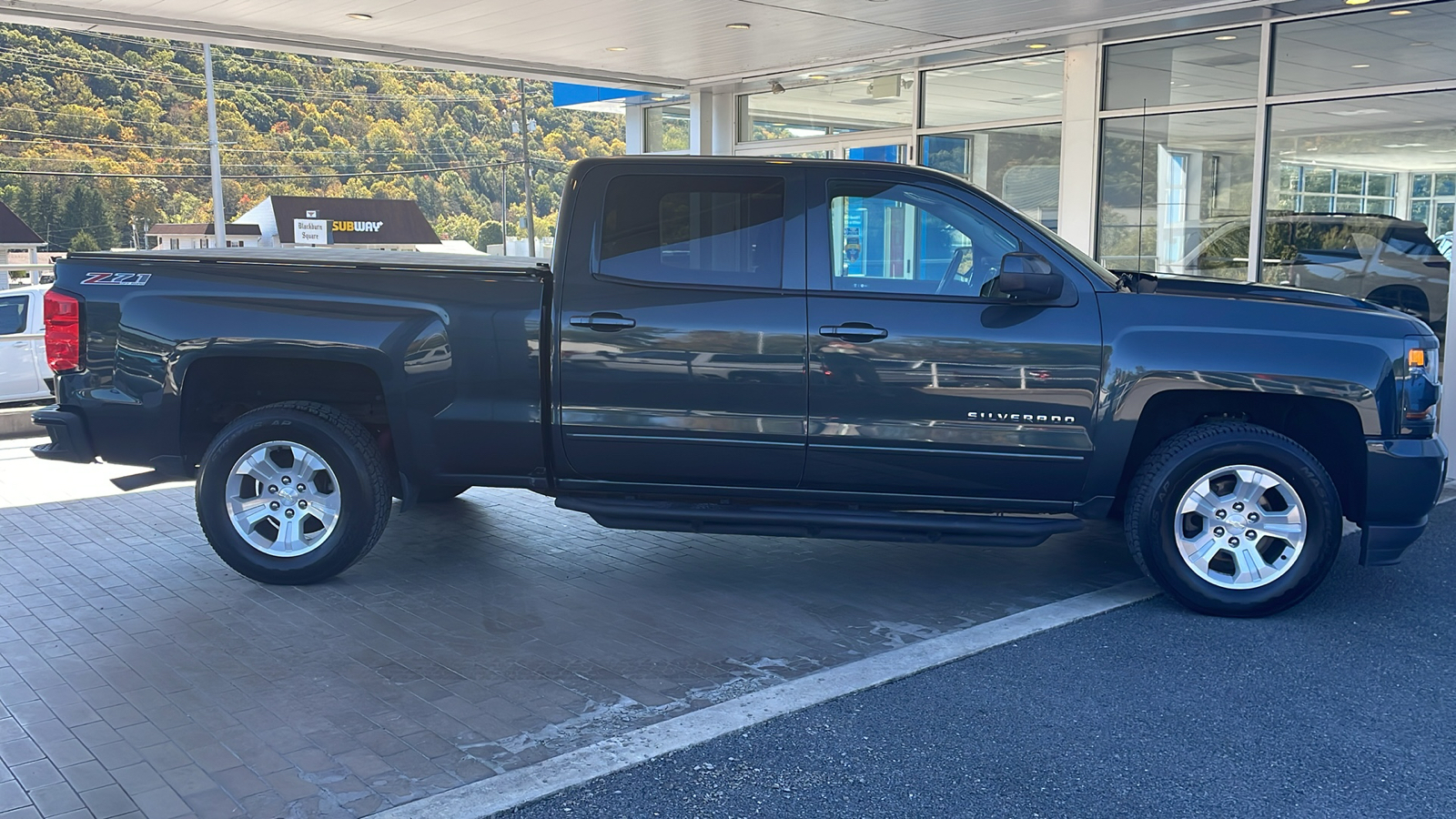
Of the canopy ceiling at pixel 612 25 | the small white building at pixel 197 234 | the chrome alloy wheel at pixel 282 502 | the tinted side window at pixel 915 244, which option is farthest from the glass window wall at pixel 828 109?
the small white building at pixel 197 234

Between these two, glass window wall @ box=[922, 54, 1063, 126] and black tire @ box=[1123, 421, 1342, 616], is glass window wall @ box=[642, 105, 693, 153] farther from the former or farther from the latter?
black tire @ box=[1123, 421, 1342, 616]

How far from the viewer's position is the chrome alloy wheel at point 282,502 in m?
5.90

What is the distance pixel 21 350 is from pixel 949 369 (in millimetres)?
11768

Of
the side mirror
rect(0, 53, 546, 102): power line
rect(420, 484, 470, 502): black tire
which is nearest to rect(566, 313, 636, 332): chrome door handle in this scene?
rect(420, 484, 470, 502): black tire

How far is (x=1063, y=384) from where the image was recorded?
545cm

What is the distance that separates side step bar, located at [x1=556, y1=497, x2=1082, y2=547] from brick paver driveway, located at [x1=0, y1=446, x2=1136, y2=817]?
0.38 meters

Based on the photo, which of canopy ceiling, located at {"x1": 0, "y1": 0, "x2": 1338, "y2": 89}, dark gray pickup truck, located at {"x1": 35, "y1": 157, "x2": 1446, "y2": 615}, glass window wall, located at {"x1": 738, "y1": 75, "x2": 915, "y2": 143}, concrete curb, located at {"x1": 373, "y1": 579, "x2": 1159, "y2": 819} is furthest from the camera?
glass window wall, located at {"x1": 738, "y1": 75, "x2": 915, "y2": 143}

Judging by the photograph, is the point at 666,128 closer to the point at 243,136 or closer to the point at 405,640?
the point at 405,640

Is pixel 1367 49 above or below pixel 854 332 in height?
above

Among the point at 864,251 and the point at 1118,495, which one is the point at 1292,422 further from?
the point at 864,251

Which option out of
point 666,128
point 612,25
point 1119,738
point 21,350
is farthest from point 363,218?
point 1119,738

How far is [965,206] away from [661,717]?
2.81 meters

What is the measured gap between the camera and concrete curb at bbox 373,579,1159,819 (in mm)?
3670

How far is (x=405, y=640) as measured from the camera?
5.20m
